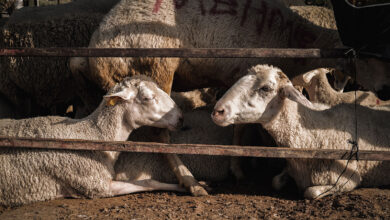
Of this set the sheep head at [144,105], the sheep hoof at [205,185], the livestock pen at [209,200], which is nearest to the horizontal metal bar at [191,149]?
the livestock pen at [209,200]

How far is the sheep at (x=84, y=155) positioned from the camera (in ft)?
10.7

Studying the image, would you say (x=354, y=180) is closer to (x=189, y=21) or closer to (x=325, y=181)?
(x=325, y=181)

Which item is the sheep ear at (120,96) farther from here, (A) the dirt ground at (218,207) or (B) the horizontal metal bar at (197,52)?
(A) the dirt ground at (218,207)

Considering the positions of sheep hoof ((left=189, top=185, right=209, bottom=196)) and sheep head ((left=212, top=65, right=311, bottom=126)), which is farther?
sheep hoof ((left=189, top=185, right=209, bottom=196))

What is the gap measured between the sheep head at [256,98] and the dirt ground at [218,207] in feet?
2.23

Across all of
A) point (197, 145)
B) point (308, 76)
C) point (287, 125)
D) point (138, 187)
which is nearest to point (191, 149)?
point (197, 145)

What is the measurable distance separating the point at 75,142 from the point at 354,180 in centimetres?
234

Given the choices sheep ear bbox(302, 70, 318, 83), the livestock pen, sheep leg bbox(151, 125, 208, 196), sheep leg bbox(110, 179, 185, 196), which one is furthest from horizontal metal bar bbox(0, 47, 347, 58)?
sheep ear bbox(302, 70, 318, 83)

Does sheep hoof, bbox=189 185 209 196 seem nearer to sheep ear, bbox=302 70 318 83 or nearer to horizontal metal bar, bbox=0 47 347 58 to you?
horizontal metal bar, bbox=0 47 347 58

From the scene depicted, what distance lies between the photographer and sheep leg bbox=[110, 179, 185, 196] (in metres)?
3.37

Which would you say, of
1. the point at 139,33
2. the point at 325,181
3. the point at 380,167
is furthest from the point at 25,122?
the point at 380,167

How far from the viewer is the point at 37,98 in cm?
511

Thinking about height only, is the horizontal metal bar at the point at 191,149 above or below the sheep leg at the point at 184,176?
above

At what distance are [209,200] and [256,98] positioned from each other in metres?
0.94
